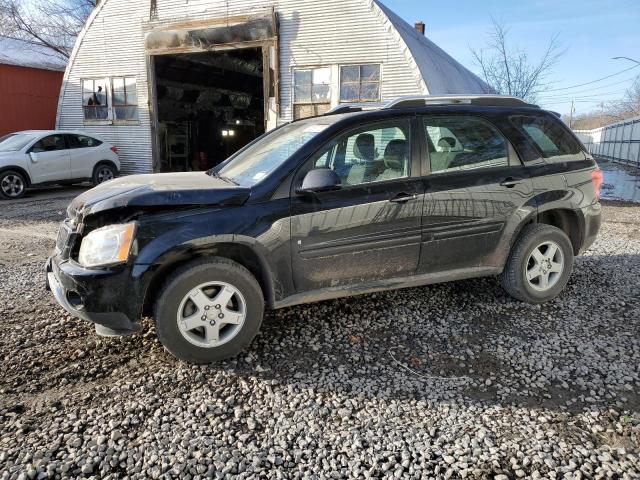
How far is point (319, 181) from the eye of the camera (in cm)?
344

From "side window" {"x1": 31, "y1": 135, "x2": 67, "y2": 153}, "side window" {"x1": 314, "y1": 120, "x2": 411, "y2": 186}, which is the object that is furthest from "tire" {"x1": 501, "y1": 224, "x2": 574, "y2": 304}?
"side window" {"x1": 31, "y1": 135, "x2": 67, "y2": 153}

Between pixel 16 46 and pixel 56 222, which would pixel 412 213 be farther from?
pixel 16 46

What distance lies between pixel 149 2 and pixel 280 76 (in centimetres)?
493

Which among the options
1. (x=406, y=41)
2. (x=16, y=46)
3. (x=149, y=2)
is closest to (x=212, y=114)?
(x=149, y=2)

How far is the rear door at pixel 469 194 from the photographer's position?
3.98 metres

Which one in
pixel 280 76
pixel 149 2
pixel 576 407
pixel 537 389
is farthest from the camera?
pixel 149 2

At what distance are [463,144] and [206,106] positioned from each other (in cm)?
1856

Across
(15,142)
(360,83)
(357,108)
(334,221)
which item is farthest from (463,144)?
(15,142)

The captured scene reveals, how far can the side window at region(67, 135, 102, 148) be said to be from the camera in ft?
43.1

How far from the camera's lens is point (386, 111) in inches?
156

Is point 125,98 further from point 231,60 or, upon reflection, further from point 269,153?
point 269,153

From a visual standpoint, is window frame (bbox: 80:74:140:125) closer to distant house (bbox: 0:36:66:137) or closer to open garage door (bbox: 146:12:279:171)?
open garage door (bbox: 146:12:279:171)

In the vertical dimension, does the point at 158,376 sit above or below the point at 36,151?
below

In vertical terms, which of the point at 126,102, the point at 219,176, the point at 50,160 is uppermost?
the point at 126,102
